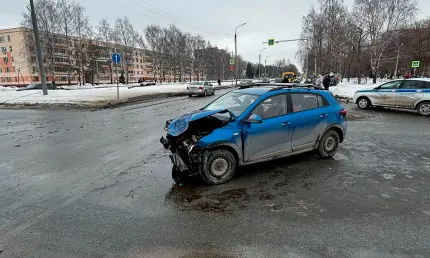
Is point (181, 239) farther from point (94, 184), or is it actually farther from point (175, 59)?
point (175, 59)

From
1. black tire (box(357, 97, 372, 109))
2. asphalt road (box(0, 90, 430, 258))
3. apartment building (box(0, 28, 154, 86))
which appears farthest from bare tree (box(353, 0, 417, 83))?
apartment building (box(0, 28, 154, 86))

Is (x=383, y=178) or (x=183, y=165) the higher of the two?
(x=183, y=165)

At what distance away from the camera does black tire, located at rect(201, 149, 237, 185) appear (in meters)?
4.53

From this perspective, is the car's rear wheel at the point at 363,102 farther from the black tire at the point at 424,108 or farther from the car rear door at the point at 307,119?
the car rear door at the point at 307,119

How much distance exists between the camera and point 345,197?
4090 mm

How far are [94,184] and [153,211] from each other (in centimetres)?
152

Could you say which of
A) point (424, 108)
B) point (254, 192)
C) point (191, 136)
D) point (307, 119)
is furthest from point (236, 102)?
point (424, 108)

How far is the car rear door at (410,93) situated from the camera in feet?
40.8

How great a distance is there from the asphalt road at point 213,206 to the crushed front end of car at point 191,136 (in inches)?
14.4

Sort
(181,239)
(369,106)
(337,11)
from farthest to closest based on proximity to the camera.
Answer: (337,11), (369,106), (181,239)

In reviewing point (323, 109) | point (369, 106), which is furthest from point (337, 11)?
point (323, 109)

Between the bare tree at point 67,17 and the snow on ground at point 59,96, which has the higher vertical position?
the bare tree at point 67,17

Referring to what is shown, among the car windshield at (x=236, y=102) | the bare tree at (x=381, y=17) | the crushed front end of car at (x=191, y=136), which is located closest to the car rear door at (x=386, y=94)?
the car windshield at (x=236, y=102)

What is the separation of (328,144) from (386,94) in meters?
10.0
